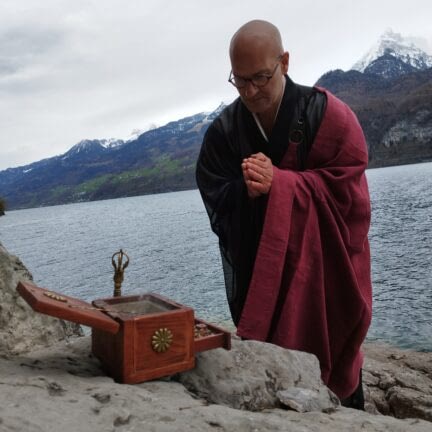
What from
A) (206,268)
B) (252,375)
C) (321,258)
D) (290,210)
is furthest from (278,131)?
(206,268)

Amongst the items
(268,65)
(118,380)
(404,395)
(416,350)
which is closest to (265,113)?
(268,65)

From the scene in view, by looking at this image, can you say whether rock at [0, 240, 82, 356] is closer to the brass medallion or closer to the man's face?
the brass medallion

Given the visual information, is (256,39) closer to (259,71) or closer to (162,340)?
(259,71)

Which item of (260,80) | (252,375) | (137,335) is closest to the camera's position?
(137,335)

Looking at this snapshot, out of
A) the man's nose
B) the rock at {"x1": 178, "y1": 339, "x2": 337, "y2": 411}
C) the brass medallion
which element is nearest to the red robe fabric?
the rock at {"x1": 178, "y1": 339, "x2": 337, "y2": 411}

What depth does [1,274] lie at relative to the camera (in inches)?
174

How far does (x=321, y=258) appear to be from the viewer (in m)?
3.64

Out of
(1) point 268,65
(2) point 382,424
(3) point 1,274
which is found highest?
(1) point 268,65

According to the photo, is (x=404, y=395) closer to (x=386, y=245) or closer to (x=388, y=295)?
(x=388, y=295)

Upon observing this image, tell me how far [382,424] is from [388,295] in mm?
19451

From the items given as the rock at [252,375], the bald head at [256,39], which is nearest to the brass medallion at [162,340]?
the rock at [252,375]

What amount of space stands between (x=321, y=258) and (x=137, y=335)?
1.62 meters

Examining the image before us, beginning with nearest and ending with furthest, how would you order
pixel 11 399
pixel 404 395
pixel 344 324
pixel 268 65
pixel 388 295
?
1. pixel 11 399
2. pixel 268 65
3. pixel 344 324
4. pixel 404 395
5. pixel 388 295

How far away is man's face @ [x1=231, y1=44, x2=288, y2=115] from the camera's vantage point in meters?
3.52
